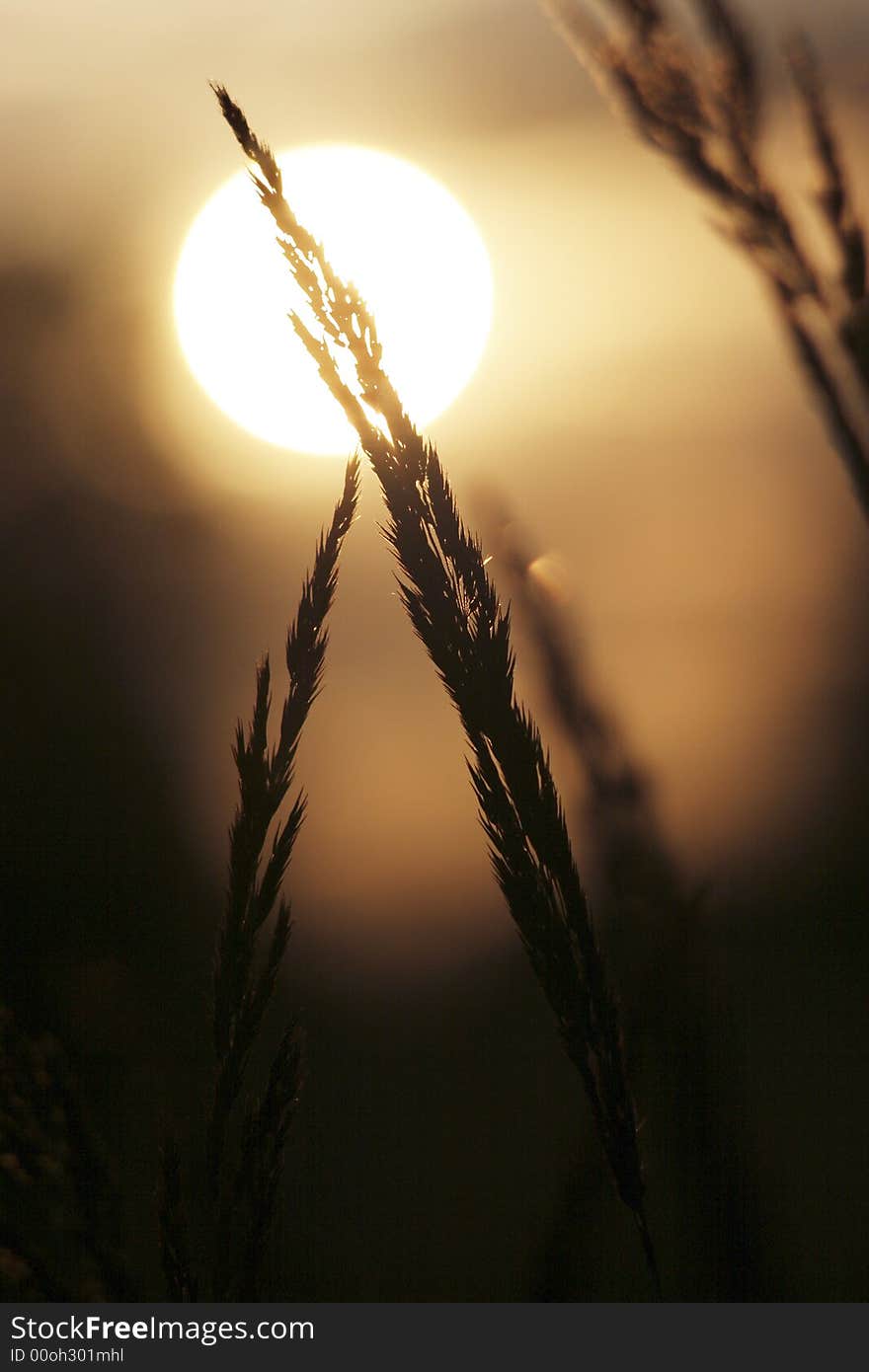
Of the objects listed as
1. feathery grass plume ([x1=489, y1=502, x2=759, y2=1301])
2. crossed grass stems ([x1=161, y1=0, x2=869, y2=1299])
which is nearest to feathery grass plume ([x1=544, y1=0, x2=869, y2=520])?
crossed grass stems ([x1=161, y1=0, x2=869, y2=1299])

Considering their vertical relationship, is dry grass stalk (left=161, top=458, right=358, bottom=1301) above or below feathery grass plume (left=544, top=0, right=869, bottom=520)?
below

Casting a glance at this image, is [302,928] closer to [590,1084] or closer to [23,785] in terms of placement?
[23,785]

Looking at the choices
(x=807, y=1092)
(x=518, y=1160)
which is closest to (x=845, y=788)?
(x=807, y=1092)

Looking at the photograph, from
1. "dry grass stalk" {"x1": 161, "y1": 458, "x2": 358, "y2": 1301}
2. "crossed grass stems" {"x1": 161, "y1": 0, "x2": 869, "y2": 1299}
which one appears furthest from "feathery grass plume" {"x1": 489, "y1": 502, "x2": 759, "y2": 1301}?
"dry grass stalk" {"x1": 161, "y1": 458, "x2": 358, "y2": 1301}

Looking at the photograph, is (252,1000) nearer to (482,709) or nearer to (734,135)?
(482,709)

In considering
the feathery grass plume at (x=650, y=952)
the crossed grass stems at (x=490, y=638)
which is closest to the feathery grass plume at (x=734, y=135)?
the crossed grass stems at (x=490, y=638)

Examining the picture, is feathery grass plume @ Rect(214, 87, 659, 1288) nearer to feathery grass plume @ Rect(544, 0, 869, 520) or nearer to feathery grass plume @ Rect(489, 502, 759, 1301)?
feathery grass plume @ Rect(489, 502, 759, 1301)

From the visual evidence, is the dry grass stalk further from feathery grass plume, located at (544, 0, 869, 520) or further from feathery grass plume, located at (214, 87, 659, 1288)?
feathery grass plume, located at (544, 0, 869, 520)

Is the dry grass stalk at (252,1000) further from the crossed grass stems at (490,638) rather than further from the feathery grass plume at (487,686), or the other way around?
the feathery grass plume at (487,686)
